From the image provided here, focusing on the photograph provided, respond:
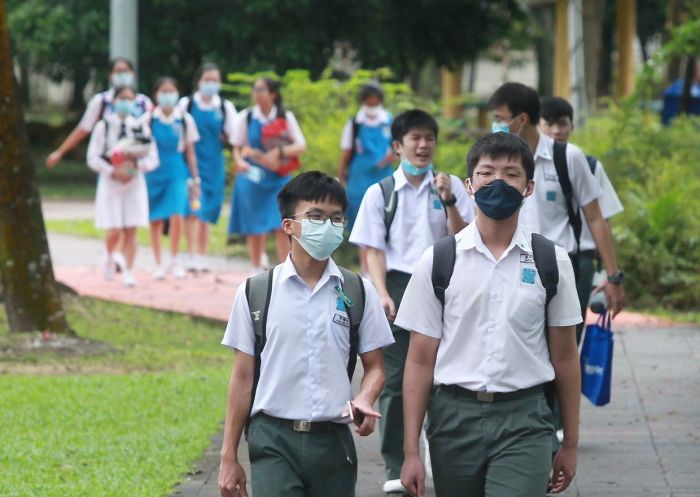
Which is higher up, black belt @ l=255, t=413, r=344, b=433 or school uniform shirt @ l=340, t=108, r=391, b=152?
school uniform shirt @ l=340, t=108, r=391, b=152

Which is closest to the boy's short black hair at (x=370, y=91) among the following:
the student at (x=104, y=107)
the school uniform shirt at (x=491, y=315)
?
the student at (x=104, y=107)

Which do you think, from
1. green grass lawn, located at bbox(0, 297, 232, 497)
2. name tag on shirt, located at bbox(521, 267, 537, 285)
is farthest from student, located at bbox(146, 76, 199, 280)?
name tag on shirt, located at bbox(521, 267, 537, 285)

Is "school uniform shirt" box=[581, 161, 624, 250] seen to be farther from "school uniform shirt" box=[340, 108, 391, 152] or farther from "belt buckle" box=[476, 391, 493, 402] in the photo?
"school uniform shirt" box=[340, 108, 391, 152]

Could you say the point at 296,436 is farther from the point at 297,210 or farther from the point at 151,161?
the point at 151,161

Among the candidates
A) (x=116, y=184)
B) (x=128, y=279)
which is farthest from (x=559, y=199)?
(x=128, y=279)

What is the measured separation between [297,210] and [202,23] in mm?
25074

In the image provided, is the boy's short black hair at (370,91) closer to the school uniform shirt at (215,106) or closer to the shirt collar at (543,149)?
the school uniform shirt at (215,106)

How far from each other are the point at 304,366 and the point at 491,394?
0.62 metres

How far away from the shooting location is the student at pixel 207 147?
48.8 feet

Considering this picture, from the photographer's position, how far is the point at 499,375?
466cm

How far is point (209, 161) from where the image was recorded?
49.8ft

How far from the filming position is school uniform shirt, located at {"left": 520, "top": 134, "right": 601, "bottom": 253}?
23.1ft

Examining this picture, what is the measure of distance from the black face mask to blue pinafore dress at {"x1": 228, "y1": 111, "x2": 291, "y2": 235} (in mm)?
9158

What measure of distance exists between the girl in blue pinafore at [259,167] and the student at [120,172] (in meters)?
0.84
